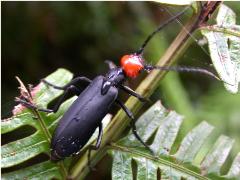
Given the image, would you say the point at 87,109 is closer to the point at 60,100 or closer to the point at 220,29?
the point at 60,100

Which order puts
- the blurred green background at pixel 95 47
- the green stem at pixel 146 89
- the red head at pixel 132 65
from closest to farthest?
the green stem at pixel 146 89 < the red head at pixel 132 65 < the blurred green background at pixel 95 47

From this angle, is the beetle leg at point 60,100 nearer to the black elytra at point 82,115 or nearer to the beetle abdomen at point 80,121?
the black elytra at point 82,115

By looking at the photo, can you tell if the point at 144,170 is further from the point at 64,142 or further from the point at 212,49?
the point at 212,49

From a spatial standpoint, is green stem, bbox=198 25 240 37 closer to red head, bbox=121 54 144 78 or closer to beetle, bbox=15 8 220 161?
beetle, bbox=15 8 220 161

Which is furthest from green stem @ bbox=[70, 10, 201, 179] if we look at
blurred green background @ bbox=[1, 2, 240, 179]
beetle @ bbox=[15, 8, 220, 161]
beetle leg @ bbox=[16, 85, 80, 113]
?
blurred green background @ bbox=[1, 2, 240, 179]

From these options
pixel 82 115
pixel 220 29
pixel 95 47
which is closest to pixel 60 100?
pixel 82 115

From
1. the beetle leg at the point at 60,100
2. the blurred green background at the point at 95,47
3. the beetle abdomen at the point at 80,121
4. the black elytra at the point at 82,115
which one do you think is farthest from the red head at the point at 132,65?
the blurred green background at the point at 95,47
